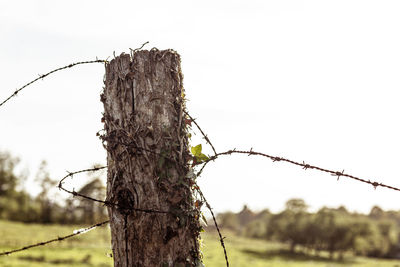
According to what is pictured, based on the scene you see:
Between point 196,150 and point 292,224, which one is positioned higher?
point 196,150

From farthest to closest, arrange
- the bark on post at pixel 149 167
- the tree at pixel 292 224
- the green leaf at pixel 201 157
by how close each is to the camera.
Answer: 1. the tree at pixel 292 224
2. the green leaf at pixel 201 157
3. the bark on post at pixel 149 167

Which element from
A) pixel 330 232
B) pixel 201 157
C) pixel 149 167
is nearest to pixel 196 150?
pixel 201 157

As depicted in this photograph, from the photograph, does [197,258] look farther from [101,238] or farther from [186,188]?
[101,238]

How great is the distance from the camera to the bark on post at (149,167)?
2080 mm

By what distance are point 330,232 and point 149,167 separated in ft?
239

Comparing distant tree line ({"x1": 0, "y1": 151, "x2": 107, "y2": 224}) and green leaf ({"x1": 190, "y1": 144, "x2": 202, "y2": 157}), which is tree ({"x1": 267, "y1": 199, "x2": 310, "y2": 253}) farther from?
green leaf ({"x1": 190, "y1": 144, "x2": 202, "y2": 157})

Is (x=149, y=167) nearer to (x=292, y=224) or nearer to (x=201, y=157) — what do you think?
(x=201, y=157)

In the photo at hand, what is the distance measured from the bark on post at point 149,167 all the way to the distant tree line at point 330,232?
67.5 meters

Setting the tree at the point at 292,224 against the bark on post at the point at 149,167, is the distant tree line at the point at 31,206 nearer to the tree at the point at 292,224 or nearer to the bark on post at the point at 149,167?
the tree at the point at 292,224

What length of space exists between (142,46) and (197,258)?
1.19 m

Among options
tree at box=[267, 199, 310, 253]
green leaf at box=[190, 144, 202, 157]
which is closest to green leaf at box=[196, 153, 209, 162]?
green leaf at box=[190, 144, 202, 157]

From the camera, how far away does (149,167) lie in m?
2.13

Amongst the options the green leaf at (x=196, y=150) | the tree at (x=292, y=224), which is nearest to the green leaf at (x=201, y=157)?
the green leaf at (x=196, y=150)

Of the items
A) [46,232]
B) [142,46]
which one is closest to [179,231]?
[142,46]
